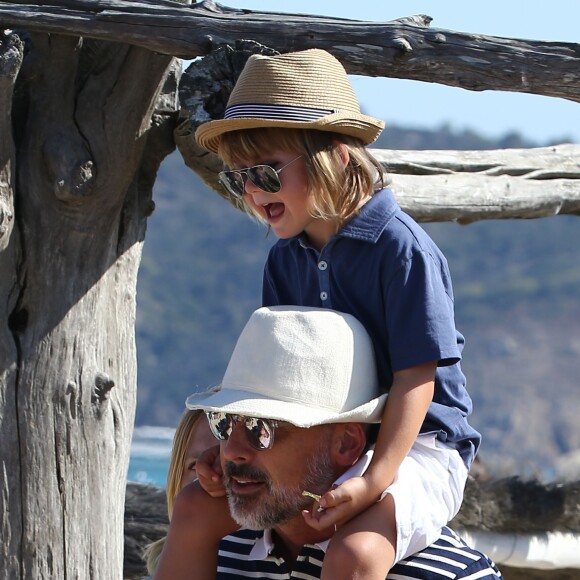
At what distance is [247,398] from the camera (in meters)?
2.80

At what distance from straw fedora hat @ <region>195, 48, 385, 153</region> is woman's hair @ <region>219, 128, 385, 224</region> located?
0.03 metres

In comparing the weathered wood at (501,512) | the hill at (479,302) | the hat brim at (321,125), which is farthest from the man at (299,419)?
the hill at (479,302)

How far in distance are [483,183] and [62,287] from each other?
2.00m

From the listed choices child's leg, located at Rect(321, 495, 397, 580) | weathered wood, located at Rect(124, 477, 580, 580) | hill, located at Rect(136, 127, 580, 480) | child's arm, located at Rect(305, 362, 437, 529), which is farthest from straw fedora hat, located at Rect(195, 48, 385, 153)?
hill, located at Rect(136, 127, 580, 480)

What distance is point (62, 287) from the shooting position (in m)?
3.75

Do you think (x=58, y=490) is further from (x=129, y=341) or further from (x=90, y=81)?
(x=90, y=81)

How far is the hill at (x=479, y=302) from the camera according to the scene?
7719cm

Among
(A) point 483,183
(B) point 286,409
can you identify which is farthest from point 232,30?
(A) point 483,183

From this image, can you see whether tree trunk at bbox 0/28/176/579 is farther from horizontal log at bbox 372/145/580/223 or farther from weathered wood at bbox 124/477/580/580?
weathered wood at bbox 124/477/580/580

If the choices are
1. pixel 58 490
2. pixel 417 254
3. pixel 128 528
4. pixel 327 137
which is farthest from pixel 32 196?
pixel 128 528

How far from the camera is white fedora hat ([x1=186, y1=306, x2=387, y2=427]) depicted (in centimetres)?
278

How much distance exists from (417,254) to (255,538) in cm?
77

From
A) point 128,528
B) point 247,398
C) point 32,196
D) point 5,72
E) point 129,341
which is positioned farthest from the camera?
point 128,528

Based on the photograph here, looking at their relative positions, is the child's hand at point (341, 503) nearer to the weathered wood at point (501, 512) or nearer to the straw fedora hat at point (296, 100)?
the straw fedora hat at point (296, 100)
